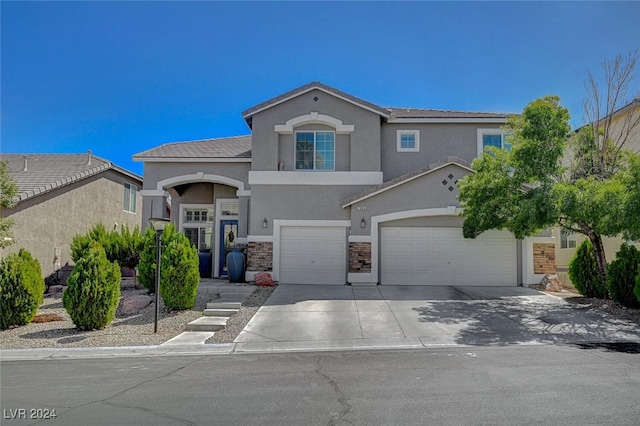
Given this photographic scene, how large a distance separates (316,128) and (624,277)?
10785mm

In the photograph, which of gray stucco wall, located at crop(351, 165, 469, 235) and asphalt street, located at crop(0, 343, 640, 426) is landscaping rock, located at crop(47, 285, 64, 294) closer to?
asphalt street, located at crop(0, 343, 640, 426)

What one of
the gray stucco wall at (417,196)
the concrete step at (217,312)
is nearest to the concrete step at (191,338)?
the concrete step at (217,312)

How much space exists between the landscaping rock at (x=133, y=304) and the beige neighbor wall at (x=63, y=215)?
723 centimetres

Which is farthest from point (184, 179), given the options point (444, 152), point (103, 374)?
point (103, 374)

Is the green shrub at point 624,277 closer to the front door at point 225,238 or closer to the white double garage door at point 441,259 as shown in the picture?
the white double garage door at point 441,259

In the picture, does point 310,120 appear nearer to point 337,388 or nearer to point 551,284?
point 551,284

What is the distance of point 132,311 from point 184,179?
6.52 metres

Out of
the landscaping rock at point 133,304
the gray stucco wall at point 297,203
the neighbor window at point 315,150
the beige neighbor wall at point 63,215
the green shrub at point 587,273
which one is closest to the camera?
the landscaping rock at point 133,304

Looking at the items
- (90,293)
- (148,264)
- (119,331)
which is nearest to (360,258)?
(148,264)

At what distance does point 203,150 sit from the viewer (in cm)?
1845

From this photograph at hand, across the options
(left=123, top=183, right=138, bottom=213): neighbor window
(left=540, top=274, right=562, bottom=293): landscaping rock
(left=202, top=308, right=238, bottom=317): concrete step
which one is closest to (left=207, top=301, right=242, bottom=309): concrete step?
(left=202, top=308, right=238, bottom=317): concrete step

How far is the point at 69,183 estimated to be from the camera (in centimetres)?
1992

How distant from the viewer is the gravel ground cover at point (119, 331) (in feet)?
31.3

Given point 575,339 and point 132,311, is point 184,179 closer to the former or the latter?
point 132,311
